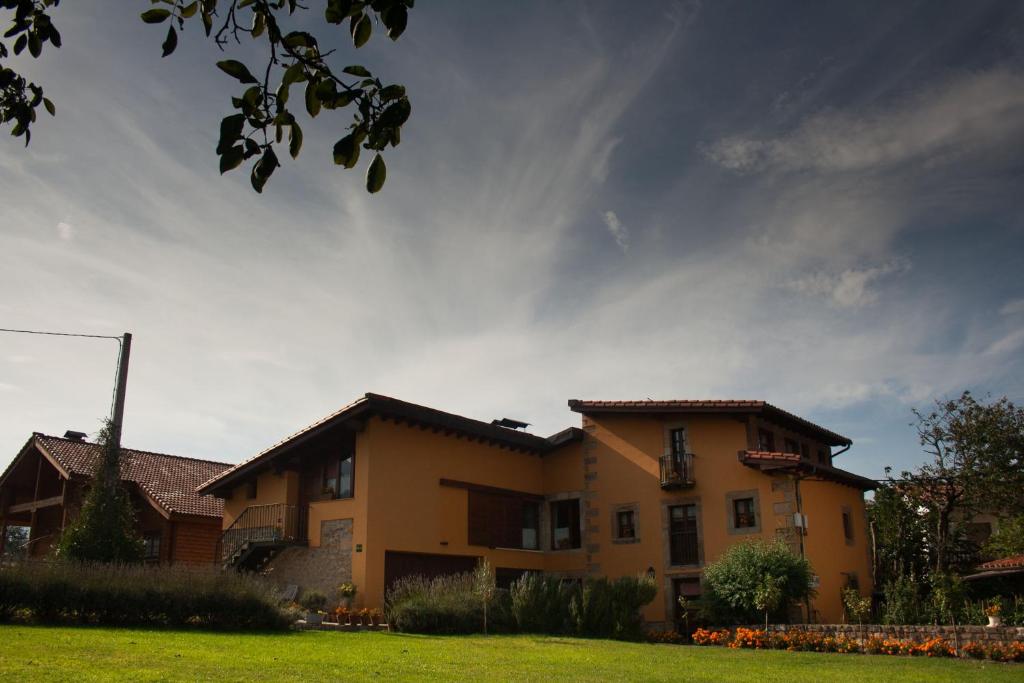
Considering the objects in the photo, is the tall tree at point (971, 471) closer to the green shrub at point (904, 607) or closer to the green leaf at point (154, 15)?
the green shrub at point (904, 607)

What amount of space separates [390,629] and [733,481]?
9308mm

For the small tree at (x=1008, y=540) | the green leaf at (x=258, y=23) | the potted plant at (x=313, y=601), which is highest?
the green leaf at (x=258, y=23)

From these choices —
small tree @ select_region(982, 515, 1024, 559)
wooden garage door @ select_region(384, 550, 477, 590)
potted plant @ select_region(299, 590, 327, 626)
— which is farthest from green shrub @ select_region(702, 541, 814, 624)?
small tree @ select_region(982, 515, 1024, 559)

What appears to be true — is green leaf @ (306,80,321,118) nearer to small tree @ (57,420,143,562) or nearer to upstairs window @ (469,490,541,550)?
small tree @ (57,420,143,562)

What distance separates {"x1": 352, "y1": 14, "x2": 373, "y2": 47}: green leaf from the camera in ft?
10.5

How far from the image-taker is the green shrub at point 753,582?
1805 centimetres

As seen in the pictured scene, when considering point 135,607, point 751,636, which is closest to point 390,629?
point 135,607

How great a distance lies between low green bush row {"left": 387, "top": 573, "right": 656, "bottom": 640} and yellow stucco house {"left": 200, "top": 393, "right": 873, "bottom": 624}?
2.86 metres

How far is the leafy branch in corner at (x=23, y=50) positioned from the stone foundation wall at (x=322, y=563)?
18189 mm

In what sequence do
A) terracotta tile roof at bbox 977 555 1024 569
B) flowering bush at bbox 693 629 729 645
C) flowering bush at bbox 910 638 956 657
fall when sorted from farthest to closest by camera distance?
terracotta tile roof at bbox 977 555 1024 569
flowering bush at bbox 693 629 729 645
flowering bush at bbox 910 638 956 657

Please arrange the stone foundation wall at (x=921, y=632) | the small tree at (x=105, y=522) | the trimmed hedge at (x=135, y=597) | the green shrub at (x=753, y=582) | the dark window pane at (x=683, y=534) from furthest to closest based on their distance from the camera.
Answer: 1. the dark window pane at (x=683, y=534)
2. the small tree at (x=105, y=522)
3. the green shrub at (x=753, y=582)
4. the stone foundation wall at (x=921, y=632)
5. the trimmed hedge at (x=135, y=597)

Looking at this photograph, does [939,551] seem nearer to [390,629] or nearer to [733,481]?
[733,481]

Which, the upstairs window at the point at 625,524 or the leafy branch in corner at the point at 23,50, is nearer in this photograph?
the leafy branch in corner at the point at 23,50

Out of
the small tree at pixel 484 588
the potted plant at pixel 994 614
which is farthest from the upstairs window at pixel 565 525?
the potted plant at pixel 994 614
